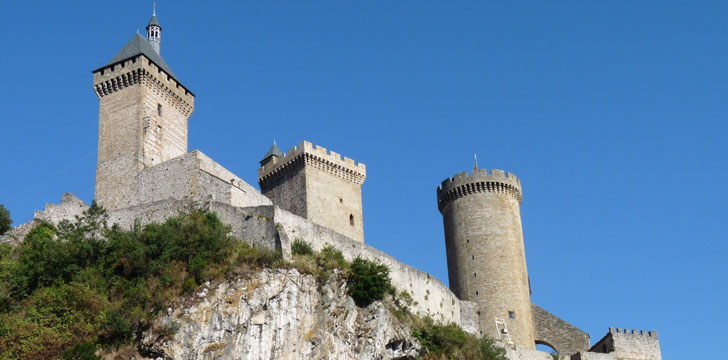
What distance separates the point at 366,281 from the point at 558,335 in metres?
13.3

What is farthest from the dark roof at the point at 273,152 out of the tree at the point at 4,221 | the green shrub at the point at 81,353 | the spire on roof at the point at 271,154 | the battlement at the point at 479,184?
the green shrub at the point at 81,353

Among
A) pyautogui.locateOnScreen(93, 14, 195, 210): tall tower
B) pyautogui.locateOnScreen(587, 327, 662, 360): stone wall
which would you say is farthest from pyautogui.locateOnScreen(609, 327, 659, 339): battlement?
pyautogui.locateOnScreen(93, 14, 195, 210): tall tower

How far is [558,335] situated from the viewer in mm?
45312

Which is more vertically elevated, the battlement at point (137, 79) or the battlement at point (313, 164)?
the battlement at point (137, 79)

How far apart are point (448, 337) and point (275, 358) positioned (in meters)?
8.19

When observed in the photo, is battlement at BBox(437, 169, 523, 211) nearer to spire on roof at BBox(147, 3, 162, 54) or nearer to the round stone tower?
the round stone tower

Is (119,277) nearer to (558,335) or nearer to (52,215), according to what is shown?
(52,215)

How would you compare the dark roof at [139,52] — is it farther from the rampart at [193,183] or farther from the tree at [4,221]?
the tree at [4,221]

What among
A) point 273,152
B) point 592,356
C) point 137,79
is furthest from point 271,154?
point 592,356

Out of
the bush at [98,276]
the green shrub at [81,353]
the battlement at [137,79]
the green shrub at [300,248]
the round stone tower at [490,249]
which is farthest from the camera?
the round stone tower at [490,249]

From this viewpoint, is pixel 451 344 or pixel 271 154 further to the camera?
pixel 271 154

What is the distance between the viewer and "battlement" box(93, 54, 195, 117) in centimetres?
4234

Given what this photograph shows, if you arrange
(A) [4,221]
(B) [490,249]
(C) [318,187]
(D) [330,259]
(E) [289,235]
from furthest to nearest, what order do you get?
1. (B) [490,249]
2. (C) [318,187]
3. (A) [4,221]
4. (D) [330,259]
5. (E) [289,235]

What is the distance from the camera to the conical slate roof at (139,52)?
43156 mm
